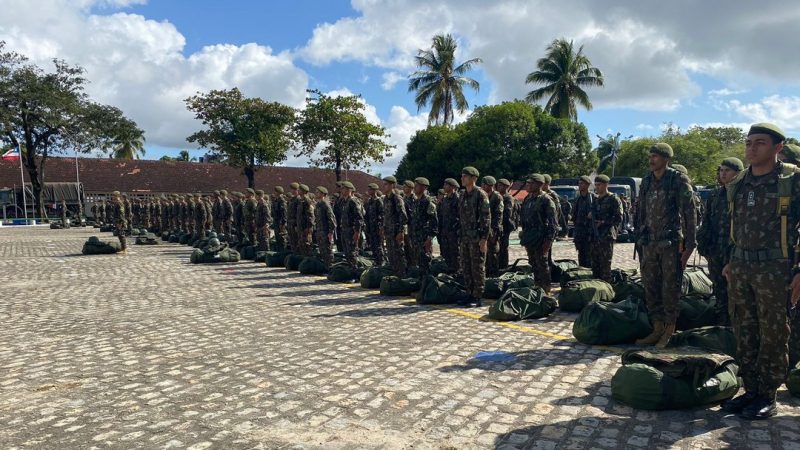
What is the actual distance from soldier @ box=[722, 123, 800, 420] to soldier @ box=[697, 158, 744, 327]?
2.00m

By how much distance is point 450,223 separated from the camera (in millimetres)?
10156

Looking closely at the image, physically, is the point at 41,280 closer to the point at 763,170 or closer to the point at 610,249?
the point at 610,249

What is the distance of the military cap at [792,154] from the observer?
559 cm

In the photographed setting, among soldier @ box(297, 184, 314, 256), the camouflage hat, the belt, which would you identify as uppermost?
the camouflage hat

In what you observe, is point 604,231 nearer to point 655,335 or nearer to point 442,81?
point 655,335

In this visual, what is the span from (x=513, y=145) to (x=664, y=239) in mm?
29230

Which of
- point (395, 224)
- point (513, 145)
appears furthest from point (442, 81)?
point (395, 224)

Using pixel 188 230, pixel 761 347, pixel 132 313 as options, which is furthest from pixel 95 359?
pixel 188 230

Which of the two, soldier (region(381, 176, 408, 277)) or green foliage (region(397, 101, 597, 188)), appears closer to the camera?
soldier (region(381, 176, 408, 277))

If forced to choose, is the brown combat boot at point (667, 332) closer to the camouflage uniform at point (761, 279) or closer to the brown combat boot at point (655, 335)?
the brown combat boot at point (655, 335)

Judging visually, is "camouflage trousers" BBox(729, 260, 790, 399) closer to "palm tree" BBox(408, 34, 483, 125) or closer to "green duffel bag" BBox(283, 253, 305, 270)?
"green duffel bag" BBox(283, 253, 305, 270)

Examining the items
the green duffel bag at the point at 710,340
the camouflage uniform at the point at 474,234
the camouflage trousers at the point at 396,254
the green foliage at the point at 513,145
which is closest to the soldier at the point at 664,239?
the green duffel bag at the point at 710,340

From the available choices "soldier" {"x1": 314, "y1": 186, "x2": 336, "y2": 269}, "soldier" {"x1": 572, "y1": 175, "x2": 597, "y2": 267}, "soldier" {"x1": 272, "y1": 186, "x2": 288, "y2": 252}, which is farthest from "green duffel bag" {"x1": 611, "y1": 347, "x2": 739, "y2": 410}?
"soldier" {"x1": 272, "y1": 186, "x2": 288, "y2": 252}

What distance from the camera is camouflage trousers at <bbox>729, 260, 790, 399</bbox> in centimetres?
368
